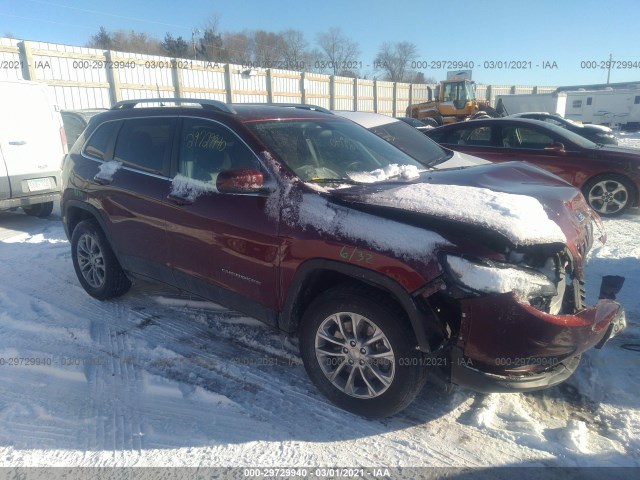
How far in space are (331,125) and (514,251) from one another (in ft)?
6.81

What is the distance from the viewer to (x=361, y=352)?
2.74m

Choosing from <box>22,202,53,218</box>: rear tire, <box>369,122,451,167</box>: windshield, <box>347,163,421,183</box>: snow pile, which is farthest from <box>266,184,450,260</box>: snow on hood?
<box>22,202,53,218</box>: rear tire

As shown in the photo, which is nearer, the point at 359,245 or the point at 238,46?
the point at 359,245

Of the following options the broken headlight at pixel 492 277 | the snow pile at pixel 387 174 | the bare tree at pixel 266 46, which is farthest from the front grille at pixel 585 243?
the bare tree at pixel 266 46

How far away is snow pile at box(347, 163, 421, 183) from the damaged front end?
3.73 feet

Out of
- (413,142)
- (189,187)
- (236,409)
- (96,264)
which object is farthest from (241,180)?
(413,142)

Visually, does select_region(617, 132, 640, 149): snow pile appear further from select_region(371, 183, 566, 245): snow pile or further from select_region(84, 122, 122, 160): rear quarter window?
select_region(84, 122, 122, 160): rear quarter window

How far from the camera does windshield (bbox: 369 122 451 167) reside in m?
6.02

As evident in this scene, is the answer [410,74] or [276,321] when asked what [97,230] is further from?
[410,74]

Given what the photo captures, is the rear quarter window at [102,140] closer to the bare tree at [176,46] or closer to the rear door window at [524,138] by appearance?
the rear door window at [524,138]

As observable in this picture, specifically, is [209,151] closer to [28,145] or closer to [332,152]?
[332,152]

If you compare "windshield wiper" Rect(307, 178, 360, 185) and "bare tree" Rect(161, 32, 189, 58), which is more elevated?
"bare tree" Rect(161, 32, 189, 58)

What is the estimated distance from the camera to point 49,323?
4105mm

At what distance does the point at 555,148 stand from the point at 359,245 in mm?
6042
